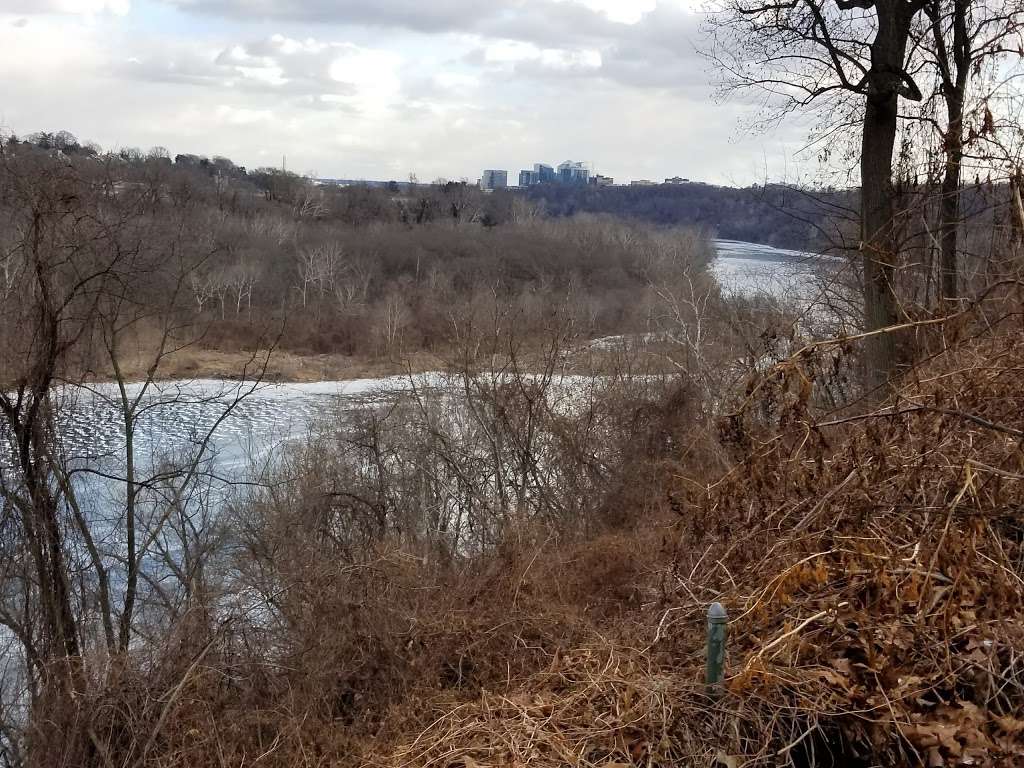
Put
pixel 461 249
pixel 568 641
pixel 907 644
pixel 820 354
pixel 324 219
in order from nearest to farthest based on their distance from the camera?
pixel 907 644 < pixel 820 354 < pixel 568 641 < pixel 461 249 < pixel 324 219

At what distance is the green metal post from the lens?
3.47m

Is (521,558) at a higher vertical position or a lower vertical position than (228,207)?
lower

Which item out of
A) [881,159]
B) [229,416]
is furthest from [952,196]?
[229,416]

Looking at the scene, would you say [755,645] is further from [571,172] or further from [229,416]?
[571,172]

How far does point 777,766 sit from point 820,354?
7.72 ft

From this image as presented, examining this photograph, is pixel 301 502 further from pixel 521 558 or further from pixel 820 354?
pixel 820 354

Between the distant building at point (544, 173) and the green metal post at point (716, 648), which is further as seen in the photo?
the distant building at point (544, 173)

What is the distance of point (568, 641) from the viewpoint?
20.7 ft

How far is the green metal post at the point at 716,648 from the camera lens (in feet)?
11.4

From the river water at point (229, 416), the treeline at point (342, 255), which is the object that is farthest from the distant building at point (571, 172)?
the river water at point (229, 416)

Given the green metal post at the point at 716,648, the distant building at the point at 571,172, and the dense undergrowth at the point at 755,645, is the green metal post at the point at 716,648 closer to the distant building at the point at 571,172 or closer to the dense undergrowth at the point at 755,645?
the dense undergrowth at the point at 755,645

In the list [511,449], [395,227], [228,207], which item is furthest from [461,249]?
[511,449]

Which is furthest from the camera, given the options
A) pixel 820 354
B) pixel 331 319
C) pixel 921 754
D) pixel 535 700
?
pixel 331 319

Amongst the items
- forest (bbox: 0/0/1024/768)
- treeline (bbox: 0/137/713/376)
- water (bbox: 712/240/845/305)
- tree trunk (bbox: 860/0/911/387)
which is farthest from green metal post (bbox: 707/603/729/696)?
treeline (bbox: 0/137/713/376)
